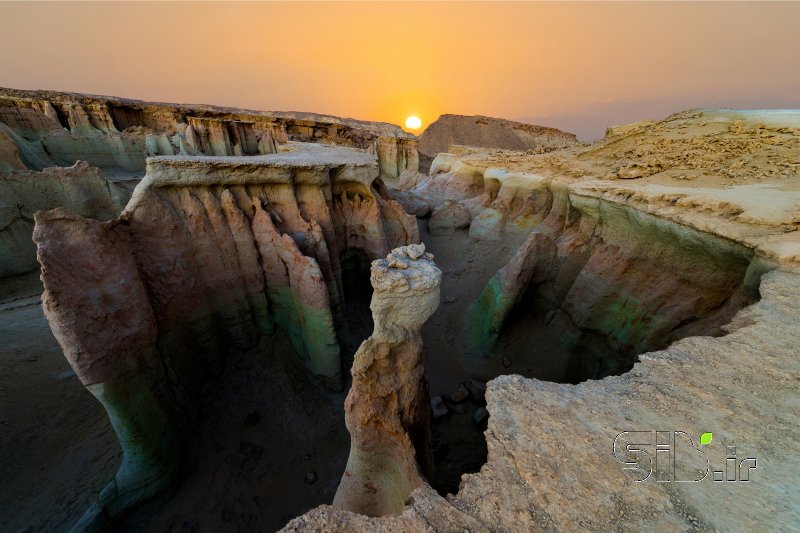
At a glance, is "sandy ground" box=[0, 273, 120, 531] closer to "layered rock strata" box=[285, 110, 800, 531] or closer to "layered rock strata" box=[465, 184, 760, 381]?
"layered rock strata" box=[285, 110, 800, 531]

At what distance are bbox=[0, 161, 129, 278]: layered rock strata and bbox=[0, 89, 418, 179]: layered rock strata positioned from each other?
6.97 feet

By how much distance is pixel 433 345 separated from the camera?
26.4 feet

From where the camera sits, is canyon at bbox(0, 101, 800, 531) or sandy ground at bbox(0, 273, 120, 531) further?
sandy ground at bbox(0, 273, 120, 531)

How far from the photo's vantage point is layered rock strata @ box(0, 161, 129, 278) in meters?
9.01

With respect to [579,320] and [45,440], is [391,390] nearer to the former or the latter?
[579,320]

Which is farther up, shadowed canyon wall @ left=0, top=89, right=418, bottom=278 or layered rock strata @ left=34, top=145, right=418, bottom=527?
shadowed canyon wall @ left=0, top=89, right=418, bottom=278

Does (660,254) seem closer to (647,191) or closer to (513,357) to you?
(647,191)

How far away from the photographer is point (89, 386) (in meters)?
4.11

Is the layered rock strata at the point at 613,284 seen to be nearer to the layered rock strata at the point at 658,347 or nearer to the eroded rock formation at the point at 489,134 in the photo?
the layered rock strata at the point at 658,347

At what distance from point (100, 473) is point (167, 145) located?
1559 centimetres

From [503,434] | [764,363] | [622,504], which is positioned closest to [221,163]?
[503,434]

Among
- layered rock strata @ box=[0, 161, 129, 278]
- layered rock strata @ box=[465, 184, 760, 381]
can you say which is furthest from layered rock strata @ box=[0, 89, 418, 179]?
layered rock strata @ box=[465, 184, 760, 381]

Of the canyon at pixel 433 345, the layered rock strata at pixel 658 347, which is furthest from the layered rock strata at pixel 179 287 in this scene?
the layered rock strata at pixel 658 347

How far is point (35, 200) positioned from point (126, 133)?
9.30 metres
